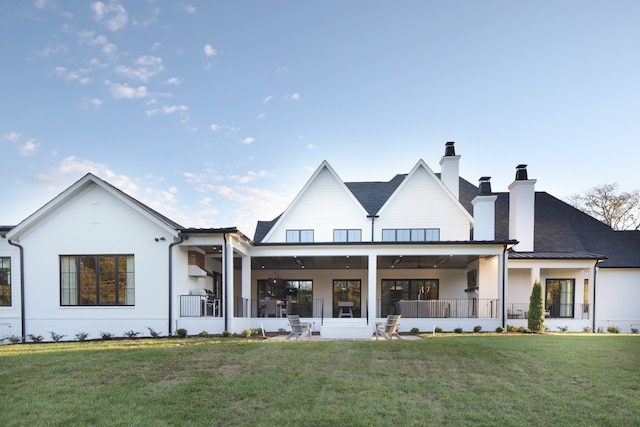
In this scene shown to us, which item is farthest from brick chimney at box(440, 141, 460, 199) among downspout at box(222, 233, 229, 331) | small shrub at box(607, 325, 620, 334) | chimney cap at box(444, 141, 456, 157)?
downspout at box(222, 233, 229, 331)

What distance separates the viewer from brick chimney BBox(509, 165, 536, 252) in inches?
767

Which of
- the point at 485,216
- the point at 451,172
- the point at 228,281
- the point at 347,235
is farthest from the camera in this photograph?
the point at 451,172

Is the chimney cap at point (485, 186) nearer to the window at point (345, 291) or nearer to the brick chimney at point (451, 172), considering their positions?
the brick chimney at point (451, 172)

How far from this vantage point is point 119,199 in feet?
46.1

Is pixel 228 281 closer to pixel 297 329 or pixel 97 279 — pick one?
pixel 297 329

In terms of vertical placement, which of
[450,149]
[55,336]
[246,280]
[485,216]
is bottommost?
[55,336]

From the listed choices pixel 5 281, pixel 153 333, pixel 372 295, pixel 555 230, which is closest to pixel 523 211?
pixel 555 230

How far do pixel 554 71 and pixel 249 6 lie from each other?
34.5 feet

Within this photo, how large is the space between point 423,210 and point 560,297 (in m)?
7.66

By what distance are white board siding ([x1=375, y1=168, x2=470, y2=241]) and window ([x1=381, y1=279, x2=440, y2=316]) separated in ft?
10.7

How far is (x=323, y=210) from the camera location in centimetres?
1969

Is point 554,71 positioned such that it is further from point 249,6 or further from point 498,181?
point 498,181

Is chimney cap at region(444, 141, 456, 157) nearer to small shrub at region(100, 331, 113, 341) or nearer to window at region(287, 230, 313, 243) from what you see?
window at region(287, 230, 313, 243)

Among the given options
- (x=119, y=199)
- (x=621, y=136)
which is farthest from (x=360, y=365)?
(x=621, y=136)
